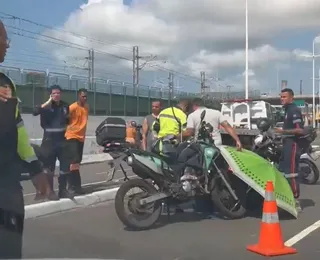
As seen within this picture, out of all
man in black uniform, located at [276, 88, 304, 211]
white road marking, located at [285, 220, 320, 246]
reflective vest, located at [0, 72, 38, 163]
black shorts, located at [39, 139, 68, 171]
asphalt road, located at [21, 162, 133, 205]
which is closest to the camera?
reflective vest, located at [0, 72, 38, 163]

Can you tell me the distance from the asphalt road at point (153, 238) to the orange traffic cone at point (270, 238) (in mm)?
121

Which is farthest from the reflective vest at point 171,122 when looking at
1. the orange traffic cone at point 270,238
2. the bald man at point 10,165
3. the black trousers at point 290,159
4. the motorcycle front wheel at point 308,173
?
the bald man at point 10,165

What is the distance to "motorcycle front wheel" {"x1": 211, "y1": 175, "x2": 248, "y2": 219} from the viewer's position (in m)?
7.77

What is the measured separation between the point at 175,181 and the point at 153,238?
1077 millimetres

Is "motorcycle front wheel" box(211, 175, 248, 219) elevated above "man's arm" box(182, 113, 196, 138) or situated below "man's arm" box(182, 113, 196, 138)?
below

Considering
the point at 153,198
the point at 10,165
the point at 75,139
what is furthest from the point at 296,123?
the point at 10,165

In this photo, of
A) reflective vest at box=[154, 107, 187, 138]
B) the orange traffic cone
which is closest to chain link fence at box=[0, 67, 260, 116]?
reflective vest at box=[154, 107, 187, 138]

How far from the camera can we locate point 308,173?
12.1 metres

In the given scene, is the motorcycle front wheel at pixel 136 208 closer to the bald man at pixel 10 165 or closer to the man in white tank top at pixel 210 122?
the man in white tank top at pixel 210 122

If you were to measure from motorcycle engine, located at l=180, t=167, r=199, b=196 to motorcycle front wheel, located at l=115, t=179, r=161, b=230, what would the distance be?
18.2 inches

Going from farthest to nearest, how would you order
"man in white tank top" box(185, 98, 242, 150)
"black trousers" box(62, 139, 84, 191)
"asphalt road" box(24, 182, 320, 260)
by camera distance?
1. "black trousers" box(62, 139, 84, 191)
2. "man in white tank top" box(185, 98, 242, 150)
3. "asphalt road" box(24, 182, 320, 260)

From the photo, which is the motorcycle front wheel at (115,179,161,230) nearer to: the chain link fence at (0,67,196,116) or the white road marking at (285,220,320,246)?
the white road marking at (285,220,320,246)

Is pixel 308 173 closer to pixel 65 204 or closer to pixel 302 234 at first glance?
pixel 302 234


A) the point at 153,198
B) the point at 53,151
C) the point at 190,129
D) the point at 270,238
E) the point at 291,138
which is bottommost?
the point at 270,238
